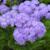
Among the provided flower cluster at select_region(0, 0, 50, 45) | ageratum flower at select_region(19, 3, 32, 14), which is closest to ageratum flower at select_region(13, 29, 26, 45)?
flower cluster at select_region(0, 0, 50, 45)

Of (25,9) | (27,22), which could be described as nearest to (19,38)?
(27,22)

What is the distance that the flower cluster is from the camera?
1.31m

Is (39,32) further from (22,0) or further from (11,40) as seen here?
(22,0)

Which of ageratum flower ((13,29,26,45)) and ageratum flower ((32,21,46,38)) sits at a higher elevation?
ageratum flower ((32,21,46,38))

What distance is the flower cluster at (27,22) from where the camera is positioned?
1311 millimetres

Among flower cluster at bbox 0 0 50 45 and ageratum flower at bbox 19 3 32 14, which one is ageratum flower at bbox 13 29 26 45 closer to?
flower cluster at bbox 0 0 50 45

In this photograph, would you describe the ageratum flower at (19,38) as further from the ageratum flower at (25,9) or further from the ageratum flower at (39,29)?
the ageratum flower at (25,9)

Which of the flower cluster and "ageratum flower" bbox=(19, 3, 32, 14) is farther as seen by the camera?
"ageratum flower" bbox=(19, 3, 32, 14)

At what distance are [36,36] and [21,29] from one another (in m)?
0.11

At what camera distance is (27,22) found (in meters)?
1.39

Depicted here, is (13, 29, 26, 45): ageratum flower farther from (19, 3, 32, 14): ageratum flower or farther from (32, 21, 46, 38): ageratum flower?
(19, 3, 32, 14): ageratum flower

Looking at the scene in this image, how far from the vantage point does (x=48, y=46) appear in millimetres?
1325

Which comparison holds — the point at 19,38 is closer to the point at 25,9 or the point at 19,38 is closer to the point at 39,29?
the point at 39,29

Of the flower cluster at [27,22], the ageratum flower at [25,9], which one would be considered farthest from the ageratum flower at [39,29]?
the ageratum flower at [25,9]
